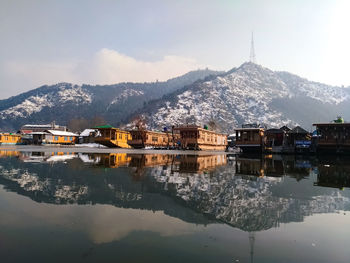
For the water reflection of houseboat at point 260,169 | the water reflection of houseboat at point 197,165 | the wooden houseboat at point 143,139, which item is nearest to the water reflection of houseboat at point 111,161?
the water reflection of houseboat at point 197,165

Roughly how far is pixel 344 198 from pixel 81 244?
895cm

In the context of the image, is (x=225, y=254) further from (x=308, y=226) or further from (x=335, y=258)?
(x=308, y=226)

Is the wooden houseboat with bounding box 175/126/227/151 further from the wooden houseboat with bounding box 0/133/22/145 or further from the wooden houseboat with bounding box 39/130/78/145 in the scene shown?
the wooden houseboat with bounding box 0/133/22/145

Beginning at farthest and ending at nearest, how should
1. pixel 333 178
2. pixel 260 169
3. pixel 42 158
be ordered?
1. pixel 42 158
2. pixel 260 169
3. pixel 333 178

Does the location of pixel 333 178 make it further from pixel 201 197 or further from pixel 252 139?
pixel 252 139

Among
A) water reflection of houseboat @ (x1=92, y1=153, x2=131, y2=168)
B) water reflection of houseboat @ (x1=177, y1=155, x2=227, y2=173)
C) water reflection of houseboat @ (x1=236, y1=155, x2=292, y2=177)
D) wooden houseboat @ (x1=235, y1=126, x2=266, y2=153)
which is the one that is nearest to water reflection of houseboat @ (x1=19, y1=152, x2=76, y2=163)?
water reflection of houseboat @ (x1=92, y1=153, x2=131, y2=168)

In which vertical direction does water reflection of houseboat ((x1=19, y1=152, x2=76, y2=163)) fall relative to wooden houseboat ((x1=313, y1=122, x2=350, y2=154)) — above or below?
below

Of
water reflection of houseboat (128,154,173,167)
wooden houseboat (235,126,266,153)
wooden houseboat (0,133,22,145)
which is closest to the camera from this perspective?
water reflection of houseboat (128,154,173,167)

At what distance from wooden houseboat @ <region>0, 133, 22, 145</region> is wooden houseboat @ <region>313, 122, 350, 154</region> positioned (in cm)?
8925

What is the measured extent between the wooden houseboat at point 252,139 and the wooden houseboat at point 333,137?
9.14 metres

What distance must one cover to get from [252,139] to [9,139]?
80847 millimetres

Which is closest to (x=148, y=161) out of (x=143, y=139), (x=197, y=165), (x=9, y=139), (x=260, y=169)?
(x=197, y=165)

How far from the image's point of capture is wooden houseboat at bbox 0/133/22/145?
260 ft

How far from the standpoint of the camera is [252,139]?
44.3 metres
